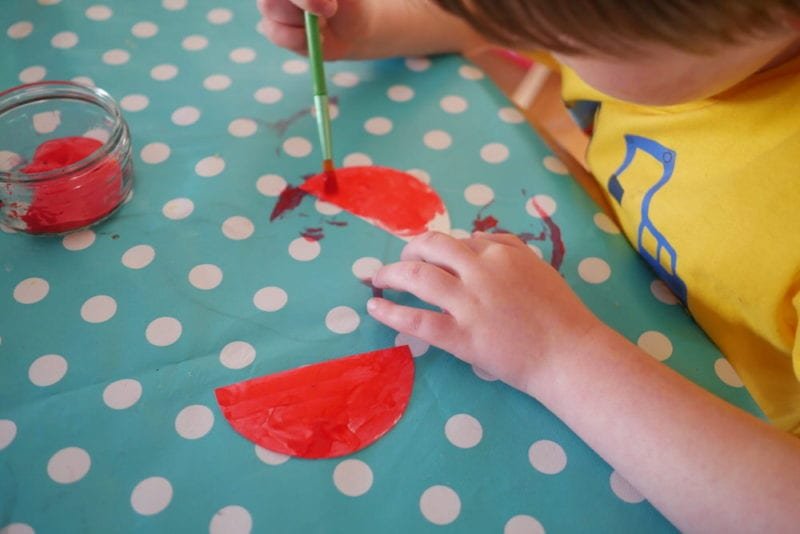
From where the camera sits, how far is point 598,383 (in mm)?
513

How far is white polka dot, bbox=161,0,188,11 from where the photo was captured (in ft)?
2.61

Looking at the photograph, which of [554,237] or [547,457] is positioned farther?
[554,237]

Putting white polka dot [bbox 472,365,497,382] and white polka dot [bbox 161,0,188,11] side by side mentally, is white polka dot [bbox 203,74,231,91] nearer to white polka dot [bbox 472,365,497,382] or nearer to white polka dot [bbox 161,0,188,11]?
white polka dot [bbox 161,0,188,11]

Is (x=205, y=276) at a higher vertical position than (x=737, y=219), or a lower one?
lower

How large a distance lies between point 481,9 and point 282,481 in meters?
0.34

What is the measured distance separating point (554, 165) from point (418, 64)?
0.21m

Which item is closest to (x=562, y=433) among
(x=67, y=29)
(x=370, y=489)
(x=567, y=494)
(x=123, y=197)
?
(x=567, y=494)

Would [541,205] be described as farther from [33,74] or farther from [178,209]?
[33,74]

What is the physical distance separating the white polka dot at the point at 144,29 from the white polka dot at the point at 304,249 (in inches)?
13.4

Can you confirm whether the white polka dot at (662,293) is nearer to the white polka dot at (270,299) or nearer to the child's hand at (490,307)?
the child's hand at (490,307)

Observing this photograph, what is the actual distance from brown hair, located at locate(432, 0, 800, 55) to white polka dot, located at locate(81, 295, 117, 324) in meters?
0.35

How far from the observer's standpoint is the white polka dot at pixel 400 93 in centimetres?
74

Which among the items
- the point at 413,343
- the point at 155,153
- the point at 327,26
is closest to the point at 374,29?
the point at 327,26

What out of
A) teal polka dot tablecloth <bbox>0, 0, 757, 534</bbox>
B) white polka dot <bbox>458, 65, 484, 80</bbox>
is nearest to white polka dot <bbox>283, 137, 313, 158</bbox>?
teal polka dot tablecloth <bbox>0, 0, 757, 534</bbox>
